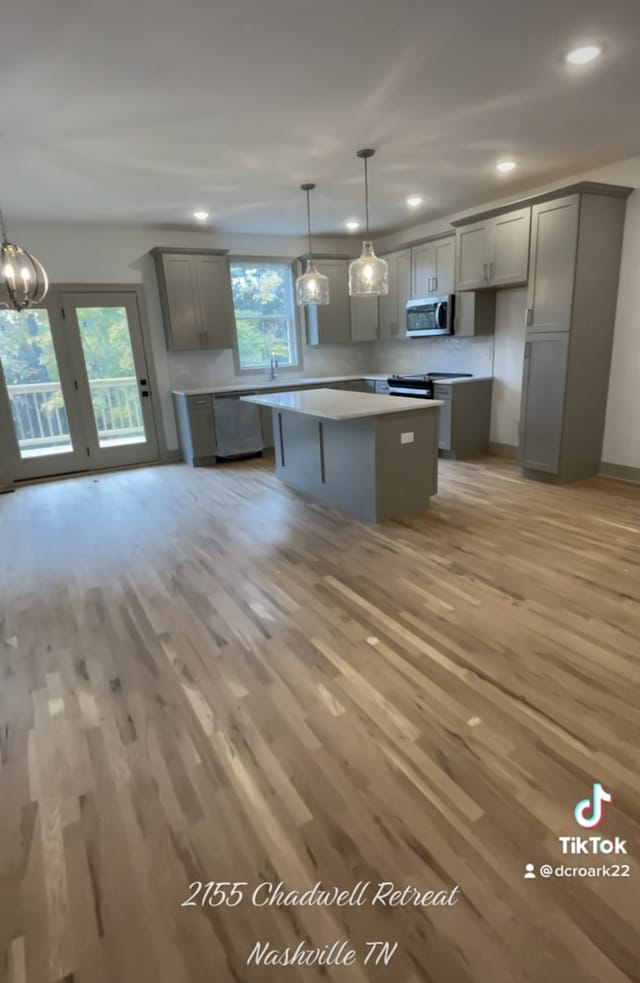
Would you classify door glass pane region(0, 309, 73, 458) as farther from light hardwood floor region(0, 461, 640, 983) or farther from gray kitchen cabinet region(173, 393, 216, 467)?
light hardwood floor region(0, 461, 640, 983)

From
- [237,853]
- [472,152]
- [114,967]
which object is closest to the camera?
[114,967]

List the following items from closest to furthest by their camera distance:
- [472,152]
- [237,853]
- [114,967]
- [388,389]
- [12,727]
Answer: [114,967], [237,853], [12,727], [472,152], [388,389]

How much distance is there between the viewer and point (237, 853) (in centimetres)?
150

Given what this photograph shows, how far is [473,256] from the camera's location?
5.46m

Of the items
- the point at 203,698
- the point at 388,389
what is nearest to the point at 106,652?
the point at 203,698

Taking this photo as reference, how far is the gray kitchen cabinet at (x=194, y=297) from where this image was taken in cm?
610

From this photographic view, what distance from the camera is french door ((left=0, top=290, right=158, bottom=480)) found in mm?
5746

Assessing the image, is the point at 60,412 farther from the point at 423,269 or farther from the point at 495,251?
the point at 495,251

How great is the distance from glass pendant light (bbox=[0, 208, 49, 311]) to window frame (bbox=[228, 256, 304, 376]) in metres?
3.58

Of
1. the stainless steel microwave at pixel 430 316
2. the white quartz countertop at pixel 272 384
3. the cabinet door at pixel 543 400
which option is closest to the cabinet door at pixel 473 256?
the stainless steel microwave at pixel 430 316

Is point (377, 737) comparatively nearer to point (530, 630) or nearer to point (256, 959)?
point (256, 959)

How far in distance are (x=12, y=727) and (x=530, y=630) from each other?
92.5 inches

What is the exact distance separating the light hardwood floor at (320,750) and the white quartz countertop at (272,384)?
313 centimetres

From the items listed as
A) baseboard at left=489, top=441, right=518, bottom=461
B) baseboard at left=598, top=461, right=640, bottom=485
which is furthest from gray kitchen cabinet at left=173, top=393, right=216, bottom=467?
baseboard at left=598, top=461, right=640, bottom=485
